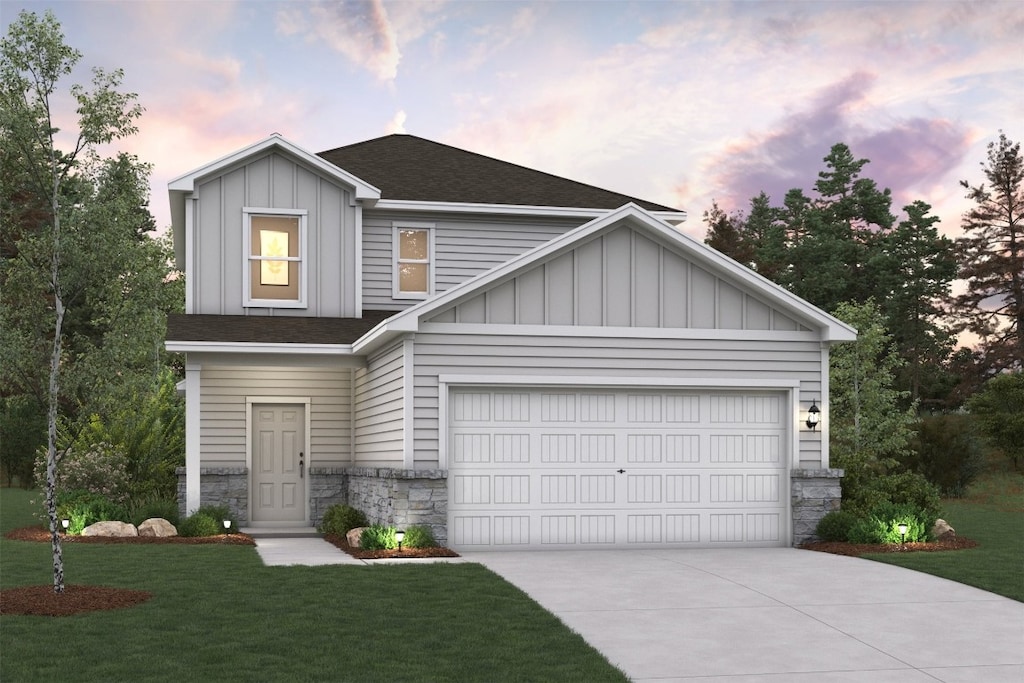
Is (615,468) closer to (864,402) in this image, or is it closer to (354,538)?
(354,538)

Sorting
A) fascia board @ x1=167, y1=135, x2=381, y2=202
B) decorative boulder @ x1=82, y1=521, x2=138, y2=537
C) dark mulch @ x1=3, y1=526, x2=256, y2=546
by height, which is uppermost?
fascia board @ x1=167, y1=135, x2=381, y2=202

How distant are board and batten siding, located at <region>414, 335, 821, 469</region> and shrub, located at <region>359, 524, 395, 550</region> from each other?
104 cm

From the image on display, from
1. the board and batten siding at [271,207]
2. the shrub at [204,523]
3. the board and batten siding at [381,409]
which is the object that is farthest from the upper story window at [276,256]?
the shrub at [204,523]

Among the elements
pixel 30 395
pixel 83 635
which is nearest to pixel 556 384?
pixel 30 395

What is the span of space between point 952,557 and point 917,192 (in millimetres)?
37068

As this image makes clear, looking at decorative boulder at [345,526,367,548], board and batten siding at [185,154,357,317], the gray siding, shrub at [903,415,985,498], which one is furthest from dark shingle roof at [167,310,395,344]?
shrub at [903,415,985,498]

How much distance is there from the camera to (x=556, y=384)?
15.2m

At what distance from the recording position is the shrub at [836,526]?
1544cm

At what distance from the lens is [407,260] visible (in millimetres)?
20453

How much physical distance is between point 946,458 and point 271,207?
18.0m

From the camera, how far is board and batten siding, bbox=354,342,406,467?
50.2 feet

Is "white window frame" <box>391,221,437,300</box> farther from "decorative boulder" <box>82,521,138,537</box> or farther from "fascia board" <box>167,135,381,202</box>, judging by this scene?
"decorative boulder" <box>82,521,138,537</box>

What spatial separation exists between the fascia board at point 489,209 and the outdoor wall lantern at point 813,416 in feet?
20.3

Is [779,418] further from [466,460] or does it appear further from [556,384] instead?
[466,460]
